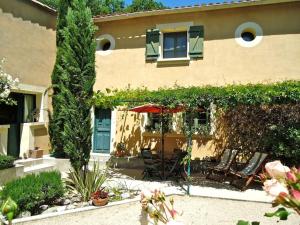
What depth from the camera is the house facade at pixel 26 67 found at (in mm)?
12055

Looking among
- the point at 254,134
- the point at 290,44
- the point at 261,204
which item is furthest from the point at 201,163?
the point at 290,44

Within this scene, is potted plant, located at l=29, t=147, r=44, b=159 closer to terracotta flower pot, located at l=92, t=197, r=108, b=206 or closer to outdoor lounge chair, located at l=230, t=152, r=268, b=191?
terracotta flower pot, located at l=92, t=197, r=108, b=206

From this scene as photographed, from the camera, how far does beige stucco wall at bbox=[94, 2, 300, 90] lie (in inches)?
486

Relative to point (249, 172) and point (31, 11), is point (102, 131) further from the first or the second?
A: point (249, 172)

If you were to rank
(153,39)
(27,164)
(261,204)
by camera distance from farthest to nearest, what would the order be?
1. (153,39)
2. (27,164)
3. (261,204)

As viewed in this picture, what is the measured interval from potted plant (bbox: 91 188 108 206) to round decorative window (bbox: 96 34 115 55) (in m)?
8.09

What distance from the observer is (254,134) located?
12.5 m

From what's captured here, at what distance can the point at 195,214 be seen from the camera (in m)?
7.73

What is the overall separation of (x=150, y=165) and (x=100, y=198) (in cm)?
295

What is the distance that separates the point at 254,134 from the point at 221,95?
3731 mm

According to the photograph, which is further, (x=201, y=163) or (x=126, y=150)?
(x=126, y=150)

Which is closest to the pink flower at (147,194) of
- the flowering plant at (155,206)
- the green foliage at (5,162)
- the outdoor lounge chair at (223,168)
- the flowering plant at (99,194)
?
the flowering plant at (155,206)

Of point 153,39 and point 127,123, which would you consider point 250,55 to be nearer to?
point 153,39

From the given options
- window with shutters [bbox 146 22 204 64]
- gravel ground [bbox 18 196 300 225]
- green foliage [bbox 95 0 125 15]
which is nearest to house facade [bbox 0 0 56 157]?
window with shutters [bbox 146 22 204 64]
